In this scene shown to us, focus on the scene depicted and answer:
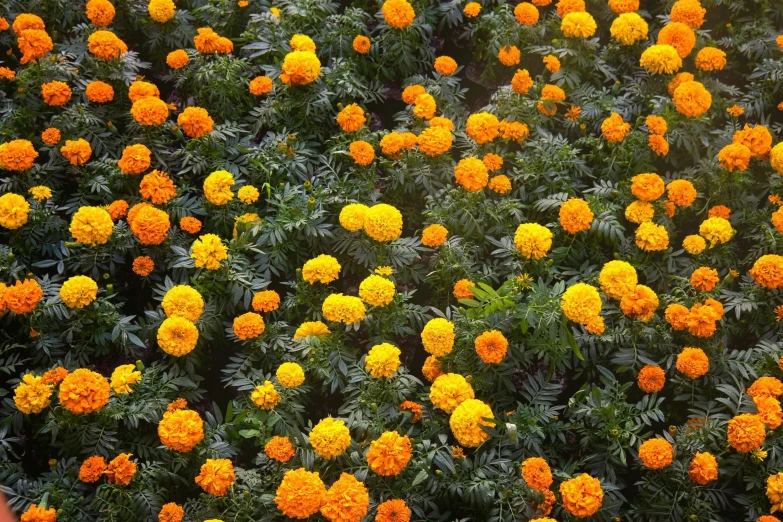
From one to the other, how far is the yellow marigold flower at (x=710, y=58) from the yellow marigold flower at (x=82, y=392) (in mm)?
3876

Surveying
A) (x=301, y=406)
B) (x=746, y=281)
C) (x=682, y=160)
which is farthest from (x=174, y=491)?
(x=682, y=160)

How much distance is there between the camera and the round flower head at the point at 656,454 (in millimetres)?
3023

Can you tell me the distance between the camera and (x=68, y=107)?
4.32 meters

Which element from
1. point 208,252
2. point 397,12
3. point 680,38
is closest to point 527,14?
point 397,12

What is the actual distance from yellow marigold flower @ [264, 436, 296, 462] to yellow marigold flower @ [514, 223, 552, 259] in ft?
4.95

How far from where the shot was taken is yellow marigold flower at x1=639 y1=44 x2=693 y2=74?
14.2ft

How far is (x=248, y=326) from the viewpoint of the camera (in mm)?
3436

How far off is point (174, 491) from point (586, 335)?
83.2 inches

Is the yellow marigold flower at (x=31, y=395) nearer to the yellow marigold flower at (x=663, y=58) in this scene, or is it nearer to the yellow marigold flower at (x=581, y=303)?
the yellow marigold flower at (x=581, y=303)

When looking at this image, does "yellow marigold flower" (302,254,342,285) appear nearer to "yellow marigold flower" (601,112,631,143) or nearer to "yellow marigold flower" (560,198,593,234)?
"yellow marigold flower" (560,198,593,234)

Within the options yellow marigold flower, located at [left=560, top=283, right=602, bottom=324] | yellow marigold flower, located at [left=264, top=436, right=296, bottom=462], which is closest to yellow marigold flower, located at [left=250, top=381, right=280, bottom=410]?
yellow marigold flower, located at [left=264, top=436, right=296, bottom=462]

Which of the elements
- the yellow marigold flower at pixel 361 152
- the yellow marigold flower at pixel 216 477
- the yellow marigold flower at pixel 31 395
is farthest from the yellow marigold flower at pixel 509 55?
the yellow marigold flower at pixel 31 395

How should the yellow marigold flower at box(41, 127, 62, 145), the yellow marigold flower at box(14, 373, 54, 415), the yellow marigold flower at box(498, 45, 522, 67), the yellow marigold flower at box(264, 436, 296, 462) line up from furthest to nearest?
the yellow marigold flower at box(498, 45, 522, 67), the yellow marigold flower at box(41, 127, 62, 145), the yellow marigold flower at box(14, 373, 54, 415), the yellow marigold flower at box(264, 436, 296, 462)

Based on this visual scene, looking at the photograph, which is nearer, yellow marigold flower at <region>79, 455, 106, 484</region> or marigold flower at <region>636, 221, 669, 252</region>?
yellow marigold flower at <region>79, 455, 106, 484</region>
